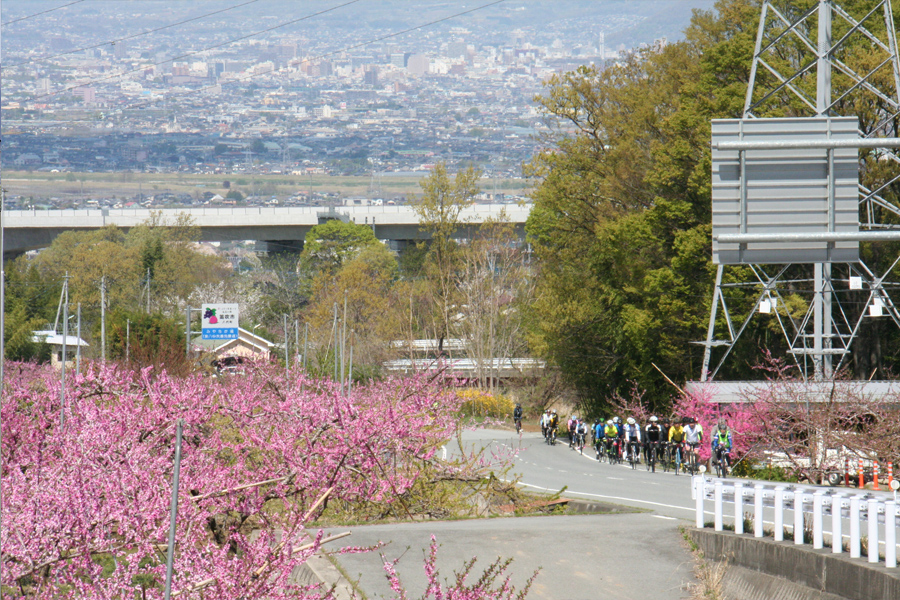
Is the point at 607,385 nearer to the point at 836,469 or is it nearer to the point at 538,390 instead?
the point at 538,390

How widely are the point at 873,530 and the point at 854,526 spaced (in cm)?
28

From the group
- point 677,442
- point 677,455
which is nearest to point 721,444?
point 677,455

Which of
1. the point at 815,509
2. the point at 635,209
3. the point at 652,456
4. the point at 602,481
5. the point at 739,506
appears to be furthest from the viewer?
the point at 635,209

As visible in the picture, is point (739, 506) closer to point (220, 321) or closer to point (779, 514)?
point (779, 514)

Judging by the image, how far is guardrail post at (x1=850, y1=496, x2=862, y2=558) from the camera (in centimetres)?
1054

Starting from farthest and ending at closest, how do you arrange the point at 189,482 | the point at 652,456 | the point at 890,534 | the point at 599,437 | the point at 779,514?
1. the point at 599,437
2. the point at 652,456
3. the point at 779,514
4. the point at 890,534
5. the point at 189,482

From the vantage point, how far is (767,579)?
11852 millimetres

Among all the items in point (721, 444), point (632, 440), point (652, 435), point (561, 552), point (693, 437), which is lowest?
point (632, 440)

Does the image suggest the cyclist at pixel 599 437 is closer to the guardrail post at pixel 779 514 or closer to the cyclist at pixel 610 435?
the cyclist at pixel 610 435

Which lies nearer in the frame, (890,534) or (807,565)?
(890,534)

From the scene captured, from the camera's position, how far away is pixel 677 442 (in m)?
27.7

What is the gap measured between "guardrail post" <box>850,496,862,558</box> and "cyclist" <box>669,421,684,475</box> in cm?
1627

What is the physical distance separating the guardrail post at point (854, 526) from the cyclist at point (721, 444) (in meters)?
12.8

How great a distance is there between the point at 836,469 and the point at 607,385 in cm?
3033
